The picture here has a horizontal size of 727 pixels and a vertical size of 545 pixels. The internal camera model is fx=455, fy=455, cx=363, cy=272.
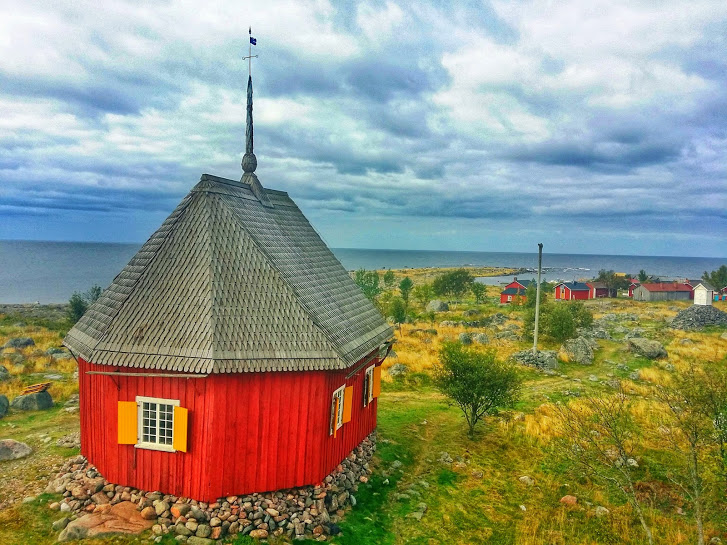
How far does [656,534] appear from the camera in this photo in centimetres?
1152

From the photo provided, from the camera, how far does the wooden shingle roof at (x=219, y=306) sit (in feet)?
36.3

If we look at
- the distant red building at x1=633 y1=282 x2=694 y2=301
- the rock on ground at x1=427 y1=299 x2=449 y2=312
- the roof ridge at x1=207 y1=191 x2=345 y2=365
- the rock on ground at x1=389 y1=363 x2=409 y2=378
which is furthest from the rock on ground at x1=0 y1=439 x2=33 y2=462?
the distant red building at x1=633 y1=282 x2=694 y2=301

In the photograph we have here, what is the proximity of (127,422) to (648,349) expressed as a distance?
3353cm

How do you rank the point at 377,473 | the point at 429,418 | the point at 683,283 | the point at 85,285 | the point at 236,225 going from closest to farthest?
the point at 236,225
the point at 377,473
the point at 429,418
the point at 683,283
the point at 85,285

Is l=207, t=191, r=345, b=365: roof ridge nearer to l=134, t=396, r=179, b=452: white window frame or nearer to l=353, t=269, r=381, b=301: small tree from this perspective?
l=134, t=396, r=179, b=452: white window frame

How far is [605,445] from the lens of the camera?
1675cm

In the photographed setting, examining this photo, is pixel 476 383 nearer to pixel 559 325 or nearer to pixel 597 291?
pixel 559 325

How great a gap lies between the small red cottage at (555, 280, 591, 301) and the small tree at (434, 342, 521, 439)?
6398cm

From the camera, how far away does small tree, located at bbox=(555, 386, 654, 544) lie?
10.4 meters

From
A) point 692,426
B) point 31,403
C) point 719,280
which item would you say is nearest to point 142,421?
point 31,403

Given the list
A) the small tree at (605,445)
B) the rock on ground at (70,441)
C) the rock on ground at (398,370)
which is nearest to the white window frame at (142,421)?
the rock on ground at (70,441)

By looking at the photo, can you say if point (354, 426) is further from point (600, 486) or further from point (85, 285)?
point (85, 285)

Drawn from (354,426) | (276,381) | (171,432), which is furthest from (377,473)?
(171,432)

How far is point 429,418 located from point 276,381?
35.0 ft
